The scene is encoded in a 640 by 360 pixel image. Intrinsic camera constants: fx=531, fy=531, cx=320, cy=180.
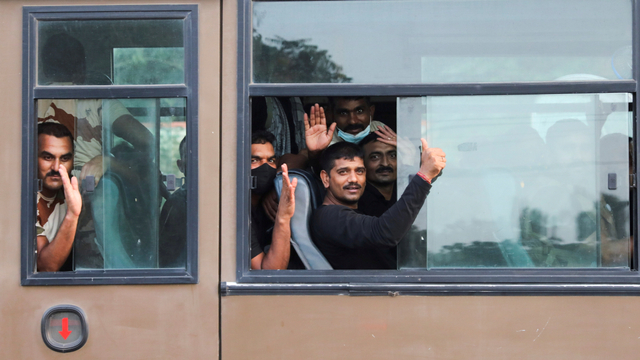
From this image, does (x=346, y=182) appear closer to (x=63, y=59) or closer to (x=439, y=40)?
(x=439, y=40)

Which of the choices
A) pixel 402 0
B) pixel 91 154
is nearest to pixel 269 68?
pixel 402 0

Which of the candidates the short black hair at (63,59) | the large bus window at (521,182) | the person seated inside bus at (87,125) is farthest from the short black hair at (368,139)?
the short black hair at (63,59)

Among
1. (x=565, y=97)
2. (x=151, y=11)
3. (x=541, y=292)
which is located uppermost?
(x=151, y=11)

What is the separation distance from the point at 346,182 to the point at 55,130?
1.32 m

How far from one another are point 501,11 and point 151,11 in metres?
1.47

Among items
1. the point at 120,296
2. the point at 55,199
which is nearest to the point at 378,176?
the point at 120,296

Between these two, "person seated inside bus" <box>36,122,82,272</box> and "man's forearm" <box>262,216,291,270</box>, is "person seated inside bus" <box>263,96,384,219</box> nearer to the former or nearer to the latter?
"man's forearm" <box>262,216,291,270</box>

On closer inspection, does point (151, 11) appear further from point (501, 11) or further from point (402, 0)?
point (501, 11)

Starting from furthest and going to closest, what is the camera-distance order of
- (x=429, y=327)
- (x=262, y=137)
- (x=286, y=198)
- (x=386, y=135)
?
(x=386, y=135), (x=262, y=137), (x=286, y=198), (x=429, y=327)

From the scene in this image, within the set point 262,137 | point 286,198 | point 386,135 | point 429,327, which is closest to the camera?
point 429,327

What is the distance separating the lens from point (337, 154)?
2.63m

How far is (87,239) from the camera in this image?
7.48 ft

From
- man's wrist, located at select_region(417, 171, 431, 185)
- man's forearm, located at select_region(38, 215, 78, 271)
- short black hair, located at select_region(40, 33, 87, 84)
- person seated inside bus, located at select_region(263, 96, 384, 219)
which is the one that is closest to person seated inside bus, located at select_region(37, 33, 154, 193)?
short black hair, located at select_region(40, 33, 87, 84)

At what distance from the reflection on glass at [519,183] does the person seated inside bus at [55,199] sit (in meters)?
1.42
